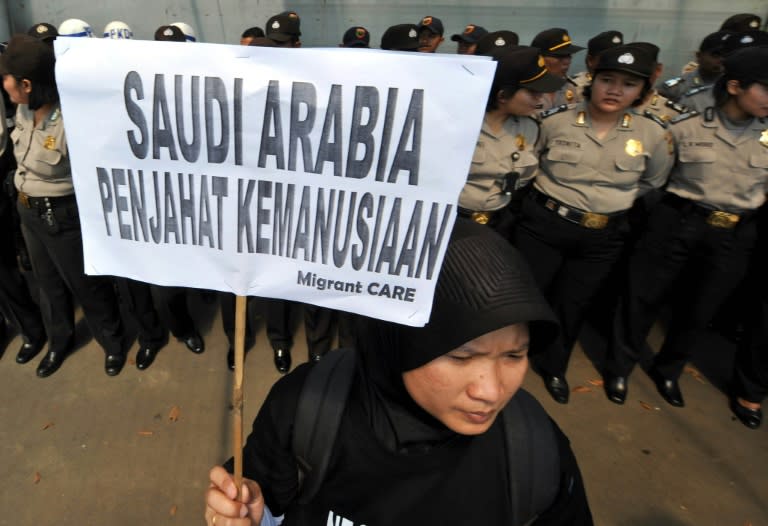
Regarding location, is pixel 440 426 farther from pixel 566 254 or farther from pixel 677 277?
pixel 677 277

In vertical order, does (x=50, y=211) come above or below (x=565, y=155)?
below

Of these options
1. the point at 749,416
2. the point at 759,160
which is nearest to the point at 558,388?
the point at 749,416

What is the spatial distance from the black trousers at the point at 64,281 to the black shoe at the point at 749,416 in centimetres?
418

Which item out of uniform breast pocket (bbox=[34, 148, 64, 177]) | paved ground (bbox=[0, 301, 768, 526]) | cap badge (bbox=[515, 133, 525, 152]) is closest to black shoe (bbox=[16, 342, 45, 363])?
paved ground (bbox=[0, 301, 768, 526])

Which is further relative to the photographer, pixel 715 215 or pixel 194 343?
pixel 194 343

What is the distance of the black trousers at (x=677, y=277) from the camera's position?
2.89 m

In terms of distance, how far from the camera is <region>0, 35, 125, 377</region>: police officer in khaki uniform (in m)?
2.51

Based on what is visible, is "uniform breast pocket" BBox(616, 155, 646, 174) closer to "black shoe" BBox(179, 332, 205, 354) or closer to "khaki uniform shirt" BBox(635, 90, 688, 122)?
"khaki uniform shirt" BBox(635, 90, 688, 122)

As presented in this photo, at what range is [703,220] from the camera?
2.87m

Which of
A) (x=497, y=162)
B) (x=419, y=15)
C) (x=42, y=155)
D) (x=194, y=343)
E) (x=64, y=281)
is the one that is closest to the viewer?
(x=42, y=155)

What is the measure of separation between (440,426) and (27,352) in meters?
3.54

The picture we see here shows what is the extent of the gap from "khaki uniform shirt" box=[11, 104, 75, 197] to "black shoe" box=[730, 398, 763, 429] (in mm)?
4335

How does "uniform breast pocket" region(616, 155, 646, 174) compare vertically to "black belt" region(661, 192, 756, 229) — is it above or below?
above

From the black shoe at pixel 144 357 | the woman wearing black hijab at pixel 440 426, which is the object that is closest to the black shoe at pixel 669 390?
the woman wearing black hijab at pixel 440 426
